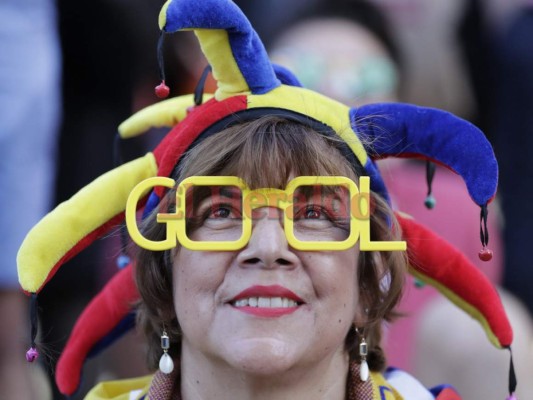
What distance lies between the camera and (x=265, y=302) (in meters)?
2.69

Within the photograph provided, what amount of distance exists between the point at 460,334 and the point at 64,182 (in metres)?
1.82

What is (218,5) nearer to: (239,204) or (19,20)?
(239,204)

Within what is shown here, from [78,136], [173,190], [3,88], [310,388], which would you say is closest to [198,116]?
[173,190]

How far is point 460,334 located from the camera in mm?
4199

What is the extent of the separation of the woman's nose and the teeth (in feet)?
0.25

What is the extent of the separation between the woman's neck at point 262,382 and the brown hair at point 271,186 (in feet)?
0.38

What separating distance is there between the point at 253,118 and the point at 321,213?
285 mm

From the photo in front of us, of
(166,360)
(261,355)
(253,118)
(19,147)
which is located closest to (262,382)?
(261,355)

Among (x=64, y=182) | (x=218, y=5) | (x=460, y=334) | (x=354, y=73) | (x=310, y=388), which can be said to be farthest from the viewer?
(x=64, y=182)

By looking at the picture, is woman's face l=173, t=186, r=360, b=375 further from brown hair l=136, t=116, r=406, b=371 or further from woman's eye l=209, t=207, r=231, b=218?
brown hair l=136, t=116, r=406, b=371

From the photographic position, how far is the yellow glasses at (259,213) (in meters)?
2.67

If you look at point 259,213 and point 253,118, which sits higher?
point 253,118

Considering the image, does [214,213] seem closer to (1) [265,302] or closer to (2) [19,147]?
(1) [265,302]

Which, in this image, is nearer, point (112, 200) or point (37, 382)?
point (112, 200)
